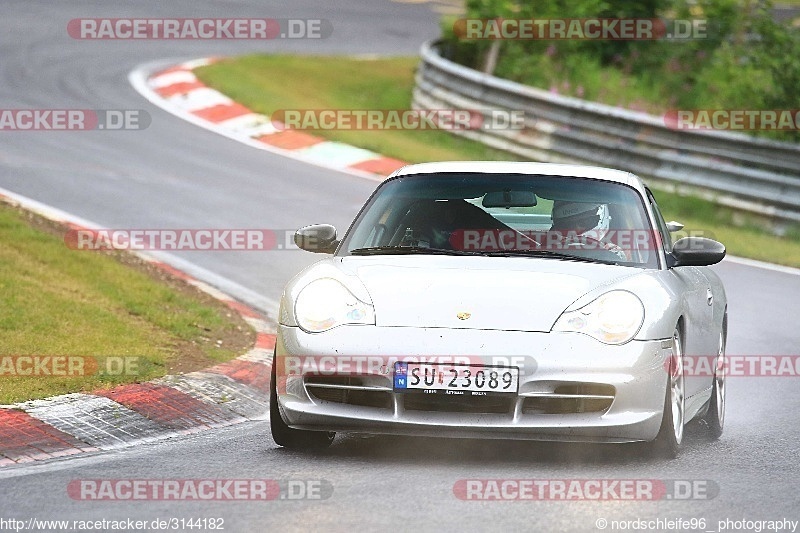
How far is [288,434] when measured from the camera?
24.6ft

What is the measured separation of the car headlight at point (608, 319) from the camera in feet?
23.4

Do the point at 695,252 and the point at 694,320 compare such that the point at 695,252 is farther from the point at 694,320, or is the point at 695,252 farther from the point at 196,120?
the point at 196,120

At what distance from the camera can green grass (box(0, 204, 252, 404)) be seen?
29.9ft

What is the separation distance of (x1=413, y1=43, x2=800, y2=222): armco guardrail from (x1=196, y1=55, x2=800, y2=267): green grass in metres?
0.19

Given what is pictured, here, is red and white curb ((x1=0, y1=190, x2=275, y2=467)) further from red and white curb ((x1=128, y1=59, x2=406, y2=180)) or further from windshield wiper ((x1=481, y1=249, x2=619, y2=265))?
red and white curb ((x1=128, y1=59, x2=406, y2=180))

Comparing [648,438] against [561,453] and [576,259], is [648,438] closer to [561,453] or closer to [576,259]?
[561,453]

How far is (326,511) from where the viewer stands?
6109mm

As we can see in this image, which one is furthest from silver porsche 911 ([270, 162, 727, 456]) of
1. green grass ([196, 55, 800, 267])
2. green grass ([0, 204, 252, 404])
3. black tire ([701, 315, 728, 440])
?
green grass ([196, 55, 800, 267])

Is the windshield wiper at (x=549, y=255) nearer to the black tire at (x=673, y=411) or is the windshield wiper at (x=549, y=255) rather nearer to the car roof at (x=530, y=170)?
the black tire at (x=673, y=411)

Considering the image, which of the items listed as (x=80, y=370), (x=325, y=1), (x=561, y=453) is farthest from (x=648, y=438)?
(x=325, y=1)

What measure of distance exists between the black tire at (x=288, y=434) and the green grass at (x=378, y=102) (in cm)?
906

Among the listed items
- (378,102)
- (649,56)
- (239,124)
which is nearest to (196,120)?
(239,124)

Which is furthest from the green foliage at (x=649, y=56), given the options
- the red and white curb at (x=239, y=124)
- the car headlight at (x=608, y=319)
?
the car headlight at (x=608, y=319)

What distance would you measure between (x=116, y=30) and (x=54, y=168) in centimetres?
1181
